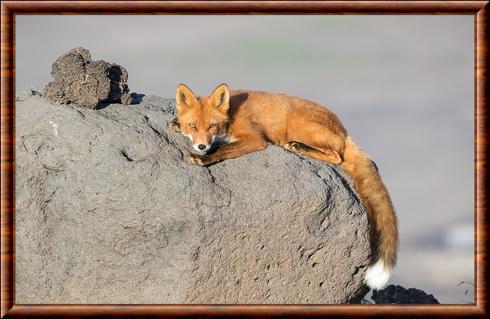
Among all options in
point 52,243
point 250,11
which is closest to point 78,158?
point 52,243

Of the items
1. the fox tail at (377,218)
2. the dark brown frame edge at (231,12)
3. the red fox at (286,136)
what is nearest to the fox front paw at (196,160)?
the red fox at (286,136)

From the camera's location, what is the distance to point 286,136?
6.87m

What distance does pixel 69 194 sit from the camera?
602 cm

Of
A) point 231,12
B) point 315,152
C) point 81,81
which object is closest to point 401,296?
point 315,152

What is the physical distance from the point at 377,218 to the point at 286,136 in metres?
1.27

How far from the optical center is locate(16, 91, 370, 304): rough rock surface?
5789 mm

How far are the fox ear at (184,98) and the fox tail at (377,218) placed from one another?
5.56 ft

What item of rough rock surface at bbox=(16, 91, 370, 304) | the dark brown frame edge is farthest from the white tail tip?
the dark brown frame edge

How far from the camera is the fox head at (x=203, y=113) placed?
20.6 ft

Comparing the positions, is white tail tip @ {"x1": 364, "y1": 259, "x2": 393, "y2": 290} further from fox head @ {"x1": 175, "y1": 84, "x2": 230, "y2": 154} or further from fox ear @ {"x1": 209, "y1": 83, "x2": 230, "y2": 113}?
fox ear @ {"x1": 209, "y1": 83, "x2": 230, "y2": 113}

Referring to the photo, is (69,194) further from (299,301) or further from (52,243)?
(299,301)

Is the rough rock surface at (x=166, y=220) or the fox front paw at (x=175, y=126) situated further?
the fox front paw at (x=175, y=126)

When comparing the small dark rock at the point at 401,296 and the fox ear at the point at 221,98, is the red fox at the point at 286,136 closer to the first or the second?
the fox ear at the point at 221,98

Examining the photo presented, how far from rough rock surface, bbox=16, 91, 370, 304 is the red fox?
0.16m
